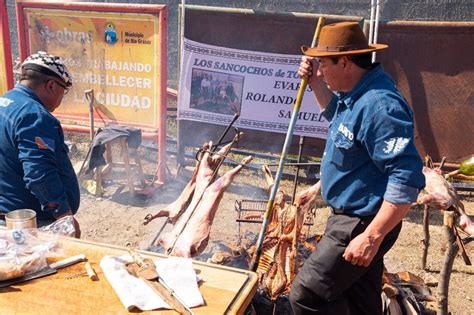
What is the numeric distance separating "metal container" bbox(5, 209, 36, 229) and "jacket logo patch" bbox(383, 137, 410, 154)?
2171mm

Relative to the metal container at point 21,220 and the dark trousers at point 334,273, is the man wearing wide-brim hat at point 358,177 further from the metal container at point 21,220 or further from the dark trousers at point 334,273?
the metal container at point 21,220

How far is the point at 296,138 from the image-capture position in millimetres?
7293

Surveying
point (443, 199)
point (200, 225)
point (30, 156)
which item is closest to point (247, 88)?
point (200, 225)

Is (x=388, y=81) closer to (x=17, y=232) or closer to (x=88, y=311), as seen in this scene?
(x=88, y=311)

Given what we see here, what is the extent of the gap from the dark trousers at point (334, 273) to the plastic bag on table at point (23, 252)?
163cm

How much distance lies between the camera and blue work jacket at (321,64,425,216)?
2.63 metres

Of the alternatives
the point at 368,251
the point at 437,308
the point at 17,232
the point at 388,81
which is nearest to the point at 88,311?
the point at 17,232

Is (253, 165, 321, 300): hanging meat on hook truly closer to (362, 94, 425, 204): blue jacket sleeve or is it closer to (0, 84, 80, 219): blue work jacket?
(362, 94, 425, 204): blue jacket sleeve

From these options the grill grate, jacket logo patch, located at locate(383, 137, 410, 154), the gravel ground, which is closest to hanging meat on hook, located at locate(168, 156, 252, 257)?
the grill grate

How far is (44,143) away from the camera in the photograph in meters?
3.29

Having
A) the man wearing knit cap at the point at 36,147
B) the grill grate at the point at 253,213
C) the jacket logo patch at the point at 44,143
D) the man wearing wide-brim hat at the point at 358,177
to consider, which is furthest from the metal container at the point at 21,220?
the grill grate at the point at 253,213

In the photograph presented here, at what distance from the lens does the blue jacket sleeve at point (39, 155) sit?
10.7 ft

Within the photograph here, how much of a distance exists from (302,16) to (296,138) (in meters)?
1.90

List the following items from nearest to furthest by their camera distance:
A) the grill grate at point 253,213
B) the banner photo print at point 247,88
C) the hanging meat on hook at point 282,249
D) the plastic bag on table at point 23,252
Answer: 1. the plastic bag on table at point 23,252
2. the hanging meat on hook at point 282,249
3. the grill grate at point 253,213
4. the banner photo print at point 247,88
